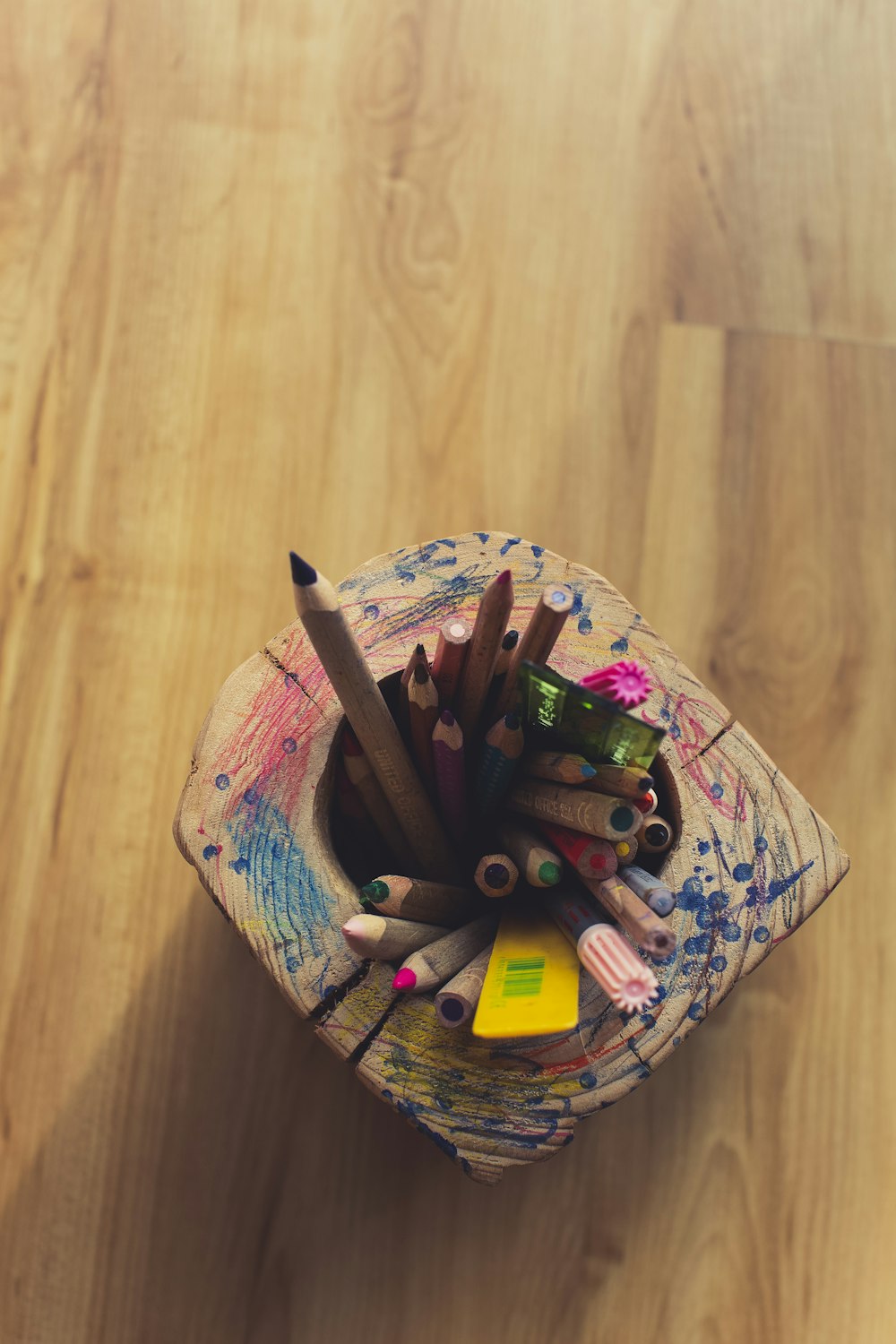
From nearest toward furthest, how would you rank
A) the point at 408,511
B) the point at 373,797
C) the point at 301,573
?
the point at 301,573
the point at 373,797
the point at 408,511

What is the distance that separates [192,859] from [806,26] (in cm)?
62

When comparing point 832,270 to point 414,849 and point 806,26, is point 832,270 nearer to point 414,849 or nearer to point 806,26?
point 806,26

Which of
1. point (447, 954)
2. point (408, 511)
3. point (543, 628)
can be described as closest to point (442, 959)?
point (447, 954)

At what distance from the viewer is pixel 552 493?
0.61 metres

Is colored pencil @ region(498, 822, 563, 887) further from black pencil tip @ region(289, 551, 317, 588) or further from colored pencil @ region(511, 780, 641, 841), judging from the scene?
black pencil tip @ region(289, 551, 317, 588)

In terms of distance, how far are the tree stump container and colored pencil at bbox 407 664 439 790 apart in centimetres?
3

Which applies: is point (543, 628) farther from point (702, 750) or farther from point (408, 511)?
point (408, 511)

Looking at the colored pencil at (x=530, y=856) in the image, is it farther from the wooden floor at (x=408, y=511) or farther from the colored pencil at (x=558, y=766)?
the wooden floor at (x=408, y=511)

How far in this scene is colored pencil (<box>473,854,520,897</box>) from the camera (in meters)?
0.34

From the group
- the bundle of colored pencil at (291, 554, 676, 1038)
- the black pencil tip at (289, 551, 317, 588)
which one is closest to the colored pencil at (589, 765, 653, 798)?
the bundle of colored pencil at (291, 554, 676, 1038)

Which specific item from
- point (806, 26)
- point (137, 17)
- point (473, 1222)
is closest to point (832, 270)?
point (806, 26)

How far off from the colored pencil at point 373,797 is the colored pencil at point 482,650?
0.13 ft

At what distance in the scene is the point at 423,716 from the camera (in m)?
0.36

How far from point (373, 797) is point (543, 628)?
11 centimetres
